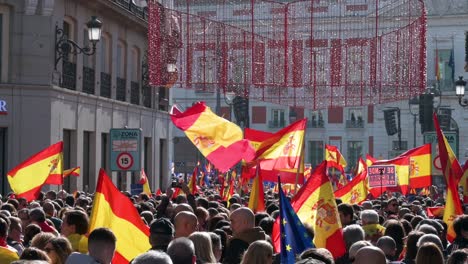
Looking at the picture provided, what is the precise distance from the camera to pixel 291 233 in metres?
10.0

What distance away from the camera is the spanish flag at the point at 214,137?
20531mm

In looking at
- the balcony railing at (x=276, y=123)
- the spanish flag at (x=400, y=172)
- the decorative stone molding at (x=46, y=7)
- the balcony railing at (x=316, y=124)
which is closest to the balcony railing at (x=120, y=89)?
the decorative stone molding at (x=46, y=7)

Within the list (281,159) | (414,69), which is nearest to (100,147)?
(414,69)

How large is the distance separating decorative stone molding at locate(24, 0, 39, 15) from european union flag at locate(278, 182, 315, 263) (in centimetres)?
1967

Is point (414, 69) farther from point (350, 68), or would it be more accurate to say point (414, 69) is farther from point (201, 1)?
point (201, 1)

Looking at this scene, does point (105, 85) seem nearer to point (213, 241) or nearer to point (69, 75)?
point (69, 75)

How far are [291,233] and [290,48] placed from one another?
43.9ft

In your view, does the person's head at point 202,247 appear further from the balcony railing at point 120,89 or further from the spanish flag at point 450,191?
the balcony railing at point 120,89

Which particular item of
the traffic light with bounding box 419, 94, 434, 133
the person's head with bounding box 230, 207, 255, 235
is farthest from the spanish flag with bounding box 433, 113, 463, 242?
the traffic light with bounding box 419, 94, 434, 133

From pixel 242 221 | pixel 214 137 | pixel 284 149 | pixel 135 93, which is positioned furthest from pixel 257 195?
pixel 135 93

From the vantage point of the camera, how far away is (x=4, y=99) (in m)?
28.6

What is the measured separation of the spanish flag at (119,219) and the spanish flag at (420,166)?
14375 mm

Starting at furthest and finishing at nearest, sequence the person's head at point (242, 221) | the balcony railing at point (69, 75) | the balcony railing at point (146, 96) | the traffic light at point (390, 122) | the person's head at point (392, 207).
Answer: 1. the traffic light at point (390, 122)
2. the balcony railing at point (146, 96)
3. the balcony railing at point (69, 75)
4. the person's head at point (392, 207)
5. the person's head at point (242, 221)

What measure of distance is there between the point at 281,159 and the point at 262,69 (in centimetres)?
484
